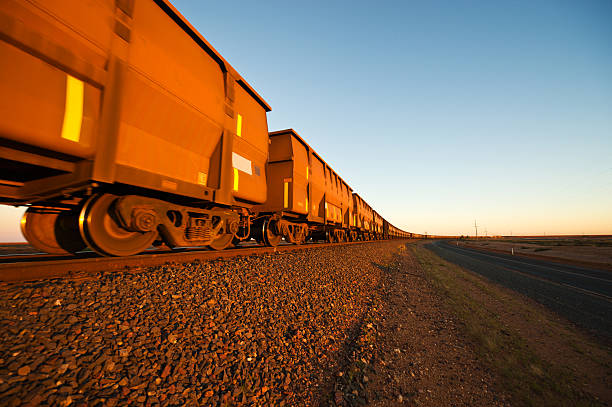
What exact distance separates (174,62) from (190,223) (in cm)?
315

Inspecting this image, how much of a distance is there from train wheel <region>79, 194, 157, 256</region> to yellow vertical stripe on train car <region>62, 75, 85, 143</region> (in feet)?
3.49

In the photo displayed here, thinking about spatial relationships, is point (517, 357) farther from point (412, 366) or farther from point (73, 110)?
point (73, 110)

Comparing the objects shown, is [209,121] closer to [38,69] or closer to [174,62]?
[174,62]

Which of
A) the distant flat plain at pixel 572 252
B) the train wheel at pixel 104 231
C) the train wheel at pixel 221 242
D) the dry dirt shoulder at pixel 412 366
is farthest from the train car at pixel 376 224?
the train wheel at pixel 104 231

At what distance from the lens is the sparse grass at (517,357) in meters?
2.12

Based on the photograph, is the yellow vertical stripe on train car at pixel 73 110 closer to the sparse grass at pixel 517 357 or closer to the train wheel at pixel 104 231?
the train wheel at pixel 104 231

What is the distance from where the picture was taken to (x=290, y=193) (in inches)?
333

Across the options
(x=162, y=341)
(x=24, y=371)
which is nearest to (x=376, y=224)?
(x=162, y=341)

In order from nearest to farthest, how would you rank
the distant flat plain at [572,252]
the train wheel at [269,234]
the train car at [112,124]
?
the train car at [112,124] < the train wheel at [269,234] < the distant flat plain at [572,252]

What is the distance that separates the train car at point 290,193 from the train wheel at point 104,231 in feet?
12.2

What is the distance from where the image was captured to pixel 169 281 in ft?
10.4

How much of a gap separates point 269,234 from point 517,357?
675 centimetres

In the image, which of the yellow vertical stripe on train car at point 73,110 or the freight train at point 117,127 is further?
the yellow vertical stripe on train car at point 73,110

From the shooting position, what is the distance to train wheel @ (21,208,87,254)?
12.3ft
